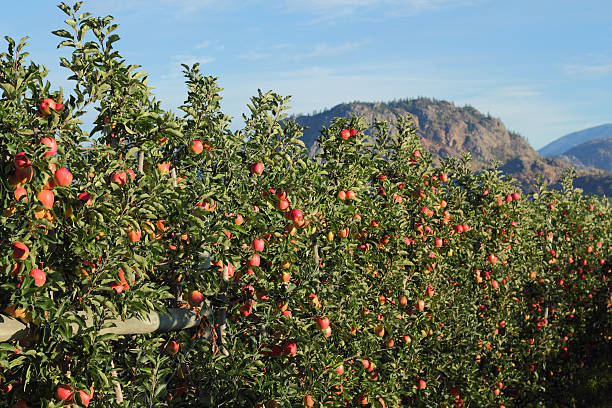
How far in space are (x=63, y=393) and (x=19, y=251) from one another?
2.97 feet

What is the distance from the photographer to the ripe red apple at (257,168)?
475 cm

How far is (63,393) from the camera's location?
297 cm

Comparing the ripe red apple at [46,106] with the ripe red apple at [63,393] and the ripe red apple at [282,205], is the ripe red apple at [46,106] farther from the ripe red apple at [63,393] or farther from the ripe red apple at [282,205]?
the ripe red apple at [282,205]

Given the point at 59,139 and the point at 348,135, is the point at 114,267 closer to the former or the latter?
the point at 59,139

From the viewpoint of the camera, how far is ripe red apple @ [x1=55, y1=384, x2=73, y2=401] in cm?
297

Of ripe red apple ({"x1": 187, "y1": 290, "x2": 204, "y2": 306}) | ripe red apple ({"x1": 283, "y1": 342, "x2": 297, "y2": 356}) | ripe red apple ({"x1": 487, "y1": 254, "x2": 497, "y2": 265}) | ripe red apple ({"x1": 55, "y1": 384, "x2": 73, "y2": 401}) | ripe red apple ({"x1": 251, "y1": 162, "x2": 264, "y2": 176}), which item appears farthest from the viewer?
ripe red apple ({"x1": 487, "y1": 254, "x2": 497, "y2": 265})

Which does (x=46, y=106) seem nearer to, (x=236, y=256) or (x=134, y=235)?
(x=134, y=235)

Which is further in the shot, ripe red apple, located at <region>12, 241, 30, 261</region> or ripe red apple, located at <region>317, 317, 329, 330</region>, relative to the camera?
ripe red apple, located at <region>317, 317, 329, 330</region>

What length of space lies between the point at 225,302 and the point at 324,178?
177 cm

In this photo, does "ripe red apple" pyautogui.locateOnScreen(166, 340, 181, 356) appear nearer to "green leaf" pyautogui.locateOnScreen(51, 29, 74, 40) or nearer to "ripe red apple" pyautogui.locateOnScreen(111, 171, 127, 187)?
"ripe red apple" pyautogui.locateOnScreen(111, 171, 127, 187)

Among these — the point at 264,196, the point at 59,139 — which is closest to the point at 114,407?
the point at 59,139

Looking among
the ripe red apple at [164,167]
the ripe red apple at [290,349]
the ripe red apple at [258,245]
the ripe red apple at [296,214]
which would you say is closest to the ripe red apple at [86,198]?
the ripe red apple at [164,167]

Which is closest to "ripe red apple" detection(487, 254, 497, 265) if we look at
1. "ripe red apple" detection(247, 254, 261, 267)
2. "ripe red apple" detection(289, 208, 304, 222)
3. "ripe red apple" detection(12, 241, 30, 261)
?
"ripe red apple" detection(289, 208, 304, 222)

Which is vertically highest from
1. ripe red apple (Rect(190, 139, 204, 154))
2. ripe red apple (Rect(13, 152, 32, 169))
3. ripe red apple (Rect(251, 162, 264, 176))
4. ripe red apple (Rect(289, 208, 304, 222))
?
ripe red apple (Rect(190, 139, 204, 154))
